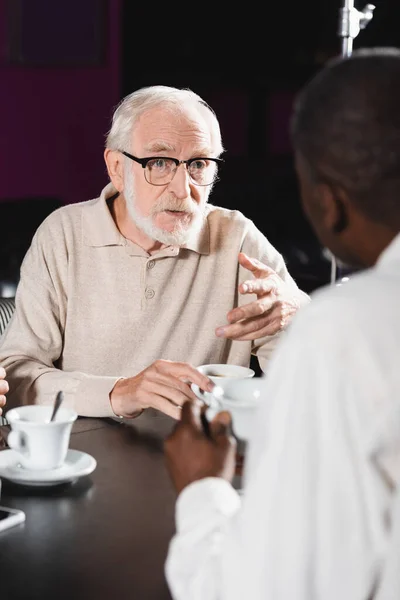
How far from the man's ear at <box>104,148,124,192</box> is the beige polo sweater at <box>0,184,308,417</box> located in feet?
0.16

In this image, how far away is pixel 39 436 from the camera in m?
1.44

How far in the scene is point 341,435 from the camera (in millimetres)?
833

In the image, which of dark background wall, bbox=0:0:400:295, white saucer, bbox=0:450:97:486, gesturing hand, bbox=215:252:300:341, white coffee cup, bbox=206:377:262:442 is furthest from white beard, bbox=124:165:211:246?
dark background wall, bbox=0:0:400:295

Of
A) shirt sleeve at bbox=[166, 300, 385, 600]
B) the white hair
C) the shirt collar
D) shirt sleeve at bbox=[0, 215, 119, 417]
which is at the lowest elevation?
shirt sleeve at bbox=[0, 215, 119, 417]

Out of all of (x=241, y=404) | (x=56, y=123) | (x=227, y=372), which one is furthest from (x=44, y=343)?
(x=56, y=123)

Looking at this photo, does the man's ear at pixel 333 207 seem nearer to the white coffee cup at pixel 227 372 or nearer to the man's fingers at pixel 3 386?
the white coffee cup at pixel 227 372

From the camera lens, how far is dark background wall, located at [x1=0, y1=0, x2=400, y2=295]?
5109 millimetres

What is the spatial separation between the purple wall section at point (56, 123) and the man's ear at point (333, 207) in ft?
13.6

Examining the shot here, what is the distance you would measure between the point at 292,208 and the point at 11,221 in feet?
7.20

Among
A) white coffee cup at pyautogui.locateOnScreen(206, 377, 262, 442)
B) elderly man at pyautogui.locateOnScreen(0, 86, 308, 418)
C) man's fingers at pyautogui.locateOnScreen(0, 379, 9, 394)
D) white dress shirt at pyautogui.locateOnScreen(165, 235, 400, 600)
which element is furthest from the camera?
elderly man at pyautogui.locateOnScreen(0, 86, 308, 418)

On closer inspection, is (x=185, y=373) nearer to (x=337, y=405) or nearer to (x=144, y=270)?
(x=144, y=270)

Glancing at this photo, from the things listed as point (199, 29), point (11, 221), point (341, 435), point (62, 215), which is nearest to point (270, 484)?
point (341, 435)

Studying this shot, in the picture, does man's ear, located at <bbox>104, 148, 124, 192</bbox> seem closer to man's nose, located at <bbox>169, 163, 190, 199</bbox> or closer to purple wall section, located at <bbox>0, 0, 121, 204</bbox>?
man's nose, located at <bbox>169, 163, 190, 199</bbox>

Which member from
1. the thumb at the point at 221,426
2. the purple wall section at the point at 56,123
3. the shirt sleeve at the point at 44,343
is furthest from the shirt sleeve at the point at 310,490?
the purple wall section at the point at 56,123
